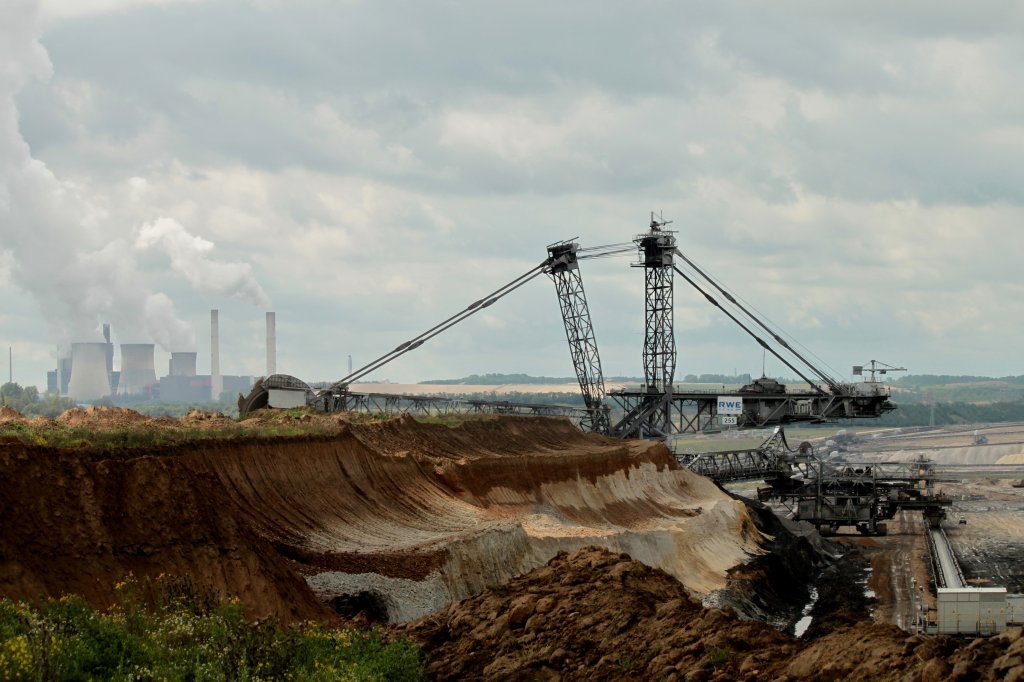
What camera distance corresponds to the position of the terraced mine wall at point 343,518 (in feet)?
113

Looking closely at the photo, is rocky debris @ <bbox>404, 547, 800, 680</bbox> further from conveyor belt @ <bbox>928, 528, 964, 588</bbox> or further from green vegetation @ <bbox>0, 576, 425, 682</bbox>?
conveyor belt @ <bbox>928, 528, 964, 588</bbox>

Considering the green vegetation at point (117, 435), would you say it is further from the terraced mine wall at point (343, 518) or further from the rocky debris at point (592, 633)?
the rocky debris at point (592, 633)

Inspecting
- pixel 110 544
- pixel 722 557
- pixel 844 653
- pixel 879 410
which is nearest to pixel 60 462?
pixel 110 544

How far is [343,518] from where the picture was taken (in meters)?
52.0

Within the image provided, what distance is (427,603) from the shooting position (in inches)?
1751

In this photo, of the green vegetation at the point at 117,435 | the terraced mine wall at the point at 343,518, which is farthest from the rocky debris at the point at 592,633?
the green vegetation at the point at 117,435

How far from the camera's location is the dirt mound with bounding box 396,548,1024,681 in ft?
89.7

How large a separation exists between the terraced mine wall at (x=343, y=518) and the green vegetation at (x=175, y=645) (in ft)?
7.74

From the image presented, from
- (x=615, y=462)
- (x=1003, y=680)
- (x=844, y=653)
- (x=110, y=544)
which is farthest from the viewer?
(x=615, y=462)

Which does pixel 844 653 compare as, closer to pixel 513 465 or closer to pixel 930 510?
pixel 513 465

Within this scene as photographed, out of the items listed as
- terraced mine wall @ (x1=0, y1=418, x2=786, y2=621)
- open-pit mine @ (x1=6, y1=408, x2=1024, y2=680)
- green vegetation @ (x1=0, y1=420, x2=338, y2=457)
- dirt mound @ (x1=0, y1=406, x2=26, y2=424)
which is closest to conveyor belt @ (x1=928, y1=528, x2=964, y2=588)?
open-pit mine @ (x1=6, y1=408, x2=1024, y2=680)

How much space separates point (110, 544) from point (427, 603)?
1275 cm

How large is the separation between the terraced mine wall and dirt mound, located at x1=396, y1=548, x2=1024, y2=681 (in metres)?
5.58

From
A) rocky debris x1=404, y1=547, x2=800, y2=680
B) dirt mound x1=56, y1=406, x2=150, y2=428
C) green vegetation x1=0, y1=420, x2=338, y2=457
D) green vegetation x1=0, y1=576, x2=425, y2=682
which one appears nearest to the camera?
green vegetation x1=0, y1=576, x2=425, y2=682
